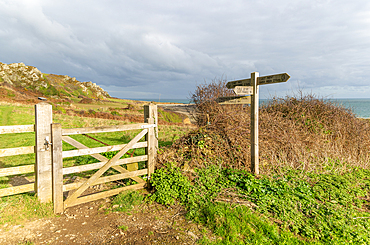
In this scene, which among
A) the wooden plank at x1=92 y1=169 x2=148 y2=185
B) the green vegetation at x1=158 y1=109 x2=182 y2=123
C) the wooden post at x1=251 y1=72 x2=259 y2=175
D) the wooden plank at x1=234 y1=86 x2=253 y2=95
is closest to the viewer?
the wooden plank at x1=92 y1=169 x2=148 y2=185

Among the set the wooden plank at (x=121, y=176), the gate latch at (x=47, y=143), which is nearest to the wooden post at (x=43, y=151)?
the gate latch at (x=47, y=143)

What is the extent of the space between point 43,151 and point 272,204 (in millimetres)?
4956

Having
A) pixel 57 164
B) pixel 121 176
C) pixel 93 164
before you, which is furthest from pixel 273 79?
pixel 57 164

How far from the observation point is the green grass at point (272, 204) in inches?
149

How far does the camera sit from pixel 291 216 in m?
4.24

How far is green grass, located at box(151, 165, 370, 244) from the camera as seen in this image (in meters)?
3.78

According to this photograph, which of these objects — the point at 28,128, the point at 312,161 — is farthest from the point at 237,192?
the point at 28,128

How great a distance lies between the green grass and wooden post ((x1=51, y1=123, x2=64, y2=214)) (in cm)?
201

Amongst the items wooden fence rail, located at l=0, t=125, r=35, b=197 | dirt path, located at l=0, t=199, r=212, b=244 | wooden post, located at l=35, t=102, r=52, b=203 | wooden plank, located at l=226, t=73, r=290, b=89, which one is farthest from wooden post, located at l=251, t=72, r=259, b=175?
wooden fence rail, located at l=0, t=125, r=35, b=197

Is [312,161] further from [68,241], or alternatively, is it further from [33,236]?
[33,236]

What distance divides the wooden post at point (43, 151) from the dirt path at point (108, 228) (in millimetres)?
612

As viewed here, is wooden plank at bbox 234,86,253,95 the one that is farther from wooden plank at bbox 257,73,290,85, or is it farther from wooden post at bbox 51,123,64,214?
wooden post at bbox 51,123,64,214

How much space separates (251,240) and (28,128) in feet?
15.5

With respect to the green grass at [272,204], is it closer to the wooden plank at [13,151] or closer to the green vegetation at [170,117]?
the wooden plank at [13,151]
